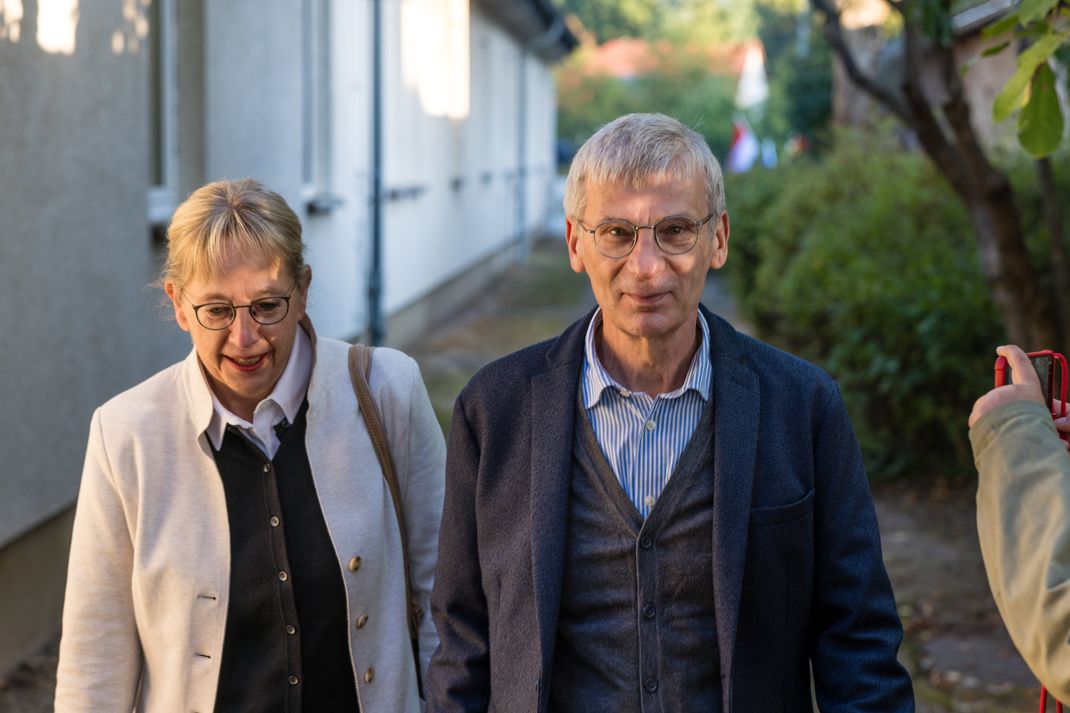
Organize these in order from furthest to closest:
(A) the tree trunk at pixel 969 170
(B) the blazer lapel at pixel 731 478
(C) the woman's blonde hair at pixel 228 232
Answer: (A) the tree trunk at pixel 969 170, (C) the woman's blonde hair at pixel 228 232, (B) the blazer lapel at pixel 731 478

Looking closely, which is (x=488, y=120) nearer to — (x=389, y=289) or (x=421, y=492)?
(x=389, y=289)

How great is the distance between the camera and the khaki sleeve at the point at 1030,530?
2.09m

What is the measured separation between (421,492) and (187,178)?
5.49 metres

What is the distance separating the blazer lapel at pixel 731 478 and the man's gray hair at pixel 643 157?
1.05 ft

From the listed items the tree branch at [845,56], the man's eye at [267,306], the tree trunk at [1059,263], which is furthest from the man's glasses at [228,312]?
the tree trunk at [1059,263]

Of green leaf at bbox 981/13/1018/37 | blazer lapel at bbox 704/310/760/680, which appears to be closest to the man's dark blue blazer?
blazer lapel at bbox 704/310/760/680

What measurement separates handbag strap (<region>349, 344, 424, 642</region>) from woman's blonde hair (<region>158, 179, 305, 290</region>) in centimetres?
26

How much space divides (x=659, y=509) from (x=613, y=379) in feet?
0.97

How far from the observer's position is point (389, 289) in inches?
570

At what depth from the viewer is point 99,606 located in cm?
301

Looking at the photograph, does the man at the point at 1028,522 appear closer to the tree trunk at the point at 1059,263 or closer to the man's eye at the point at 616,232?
the man's eye at the point at 616,232

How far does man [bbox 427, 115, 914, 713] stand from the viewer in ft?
8.54

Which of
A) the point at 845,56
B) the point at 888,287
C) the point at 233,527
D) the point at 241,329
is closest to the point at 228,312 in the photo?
the point at 241,329

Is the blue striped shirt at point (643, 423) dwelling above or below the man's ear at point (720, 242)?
below
